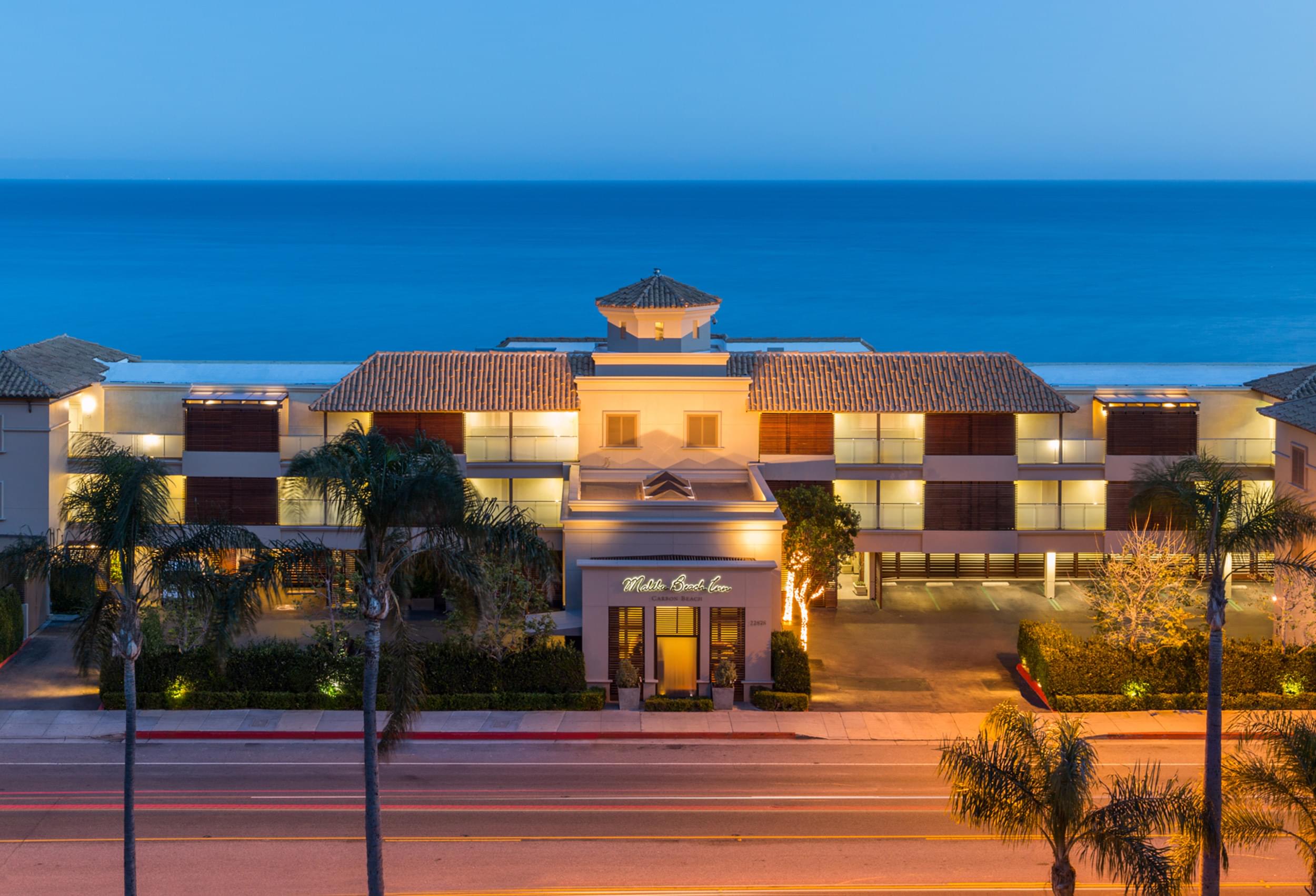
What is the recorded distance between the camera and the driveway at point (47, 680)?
40.3 meters

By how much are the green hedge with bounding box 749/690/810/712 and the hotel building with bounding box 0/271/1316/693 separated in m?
8.89

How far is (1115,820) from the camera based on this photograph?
2364cm

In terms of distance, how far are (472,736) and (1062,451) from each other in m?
23.2

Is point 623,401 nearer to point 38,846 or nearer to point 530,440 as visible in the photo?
point 530,440

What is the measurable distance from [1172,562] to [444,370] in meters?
23.8

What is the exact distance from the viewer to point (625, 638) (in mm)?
40938

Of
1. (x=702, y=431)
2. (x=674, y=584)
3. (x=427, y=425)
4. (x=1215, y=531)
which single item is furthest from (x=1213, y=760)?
(x=427, y=425)

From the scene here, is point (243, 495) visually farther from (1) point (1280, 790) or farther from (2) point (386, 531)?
(1) point (1280, 790)

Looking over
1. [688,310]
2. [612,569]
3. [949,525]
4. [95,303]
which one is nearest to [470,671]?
[612,569]

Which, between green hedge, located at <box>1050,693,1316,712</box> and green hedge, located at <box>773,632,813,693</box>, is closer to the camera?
green hedge, located at <box>1050,693,1316,712</box>

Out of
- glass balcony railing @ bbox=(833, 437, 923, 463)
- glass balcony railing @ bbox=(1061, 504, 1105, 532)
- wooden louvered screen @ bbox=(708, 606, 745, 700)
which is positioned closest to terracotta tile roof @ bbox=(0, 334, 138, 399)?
wooden louvered screen @ bbox=(708, 606, 745, 700)

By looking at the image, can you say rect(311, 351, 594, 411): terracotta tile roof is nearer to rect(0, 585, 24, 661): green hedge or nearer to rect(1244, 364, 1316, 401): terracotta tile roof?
rect(0, 585, 24, 661): green hedge

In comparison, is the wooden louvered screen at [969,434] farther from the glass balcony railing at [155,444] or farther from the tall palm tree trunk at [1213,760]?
the glass balcony railing at [155,444]

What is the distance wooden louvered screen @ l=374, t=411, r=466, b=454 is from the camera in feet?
162
